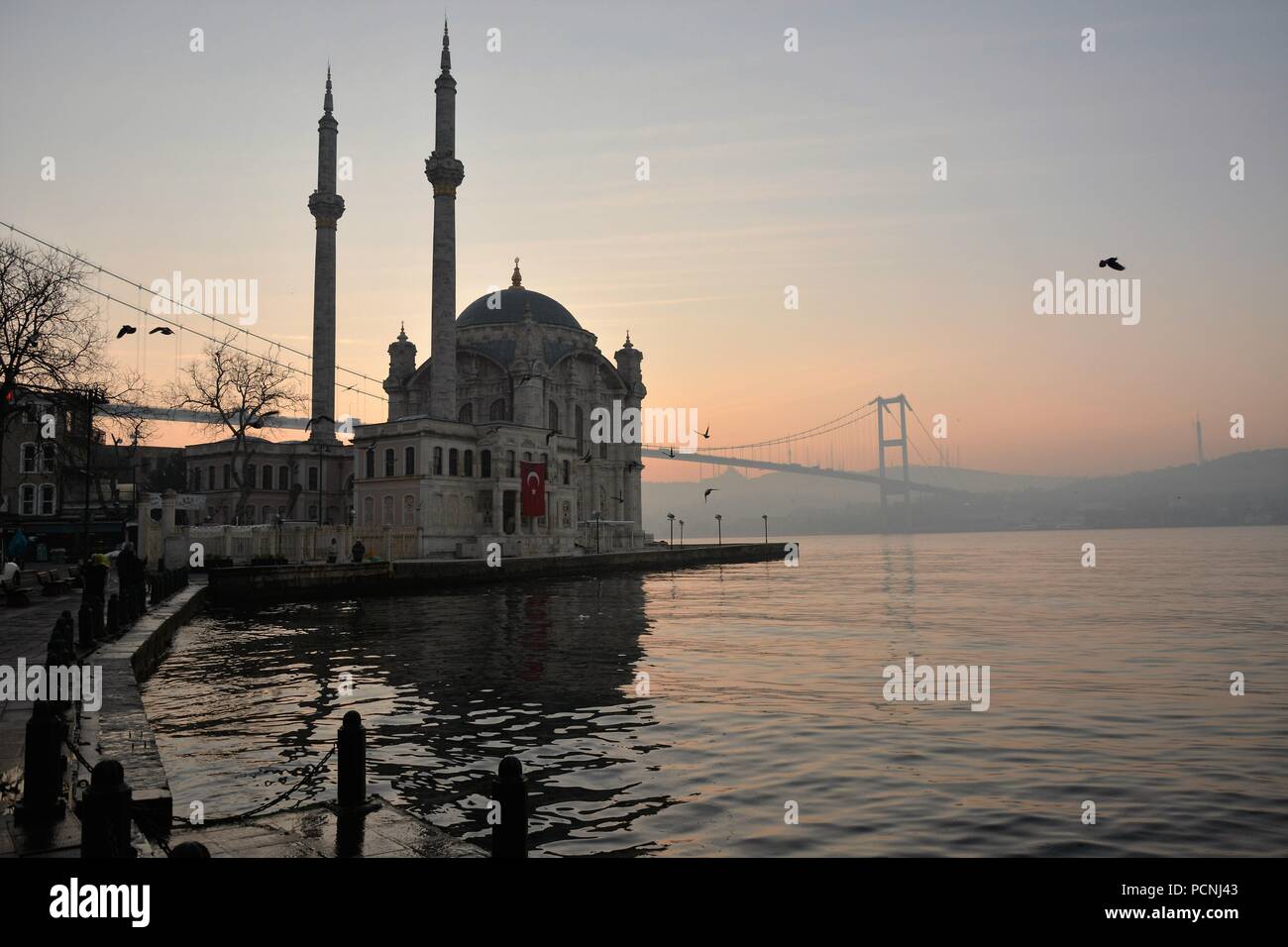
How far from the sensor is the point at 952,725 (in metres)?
12.9

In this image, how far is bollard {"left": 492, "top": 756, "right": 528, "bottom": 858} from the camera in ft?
17.1

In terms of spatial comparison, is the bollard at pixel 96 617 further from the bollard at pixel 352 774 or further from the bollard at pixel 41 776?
the bollard at pixel 352 774

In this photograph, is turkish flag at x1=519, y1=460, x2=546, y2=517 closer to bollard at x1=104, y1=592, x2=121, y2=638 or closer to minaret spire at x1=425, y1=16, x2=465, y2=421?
minaret spire at x1=425, y1=16, x2=465, y2=421

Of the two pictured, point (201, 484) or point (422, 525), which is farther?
point (201, 484)

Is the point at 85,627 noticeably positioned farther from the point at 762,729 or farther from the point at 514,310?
the point at 514,310

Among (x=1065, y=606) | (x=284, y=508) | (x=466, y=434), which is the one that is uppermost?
(x=466, y=434)

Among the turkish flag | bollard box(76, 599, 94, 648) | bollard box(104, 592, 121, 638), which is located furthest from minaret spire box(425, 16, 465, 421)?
bollard box(76, 599, 94, 648)

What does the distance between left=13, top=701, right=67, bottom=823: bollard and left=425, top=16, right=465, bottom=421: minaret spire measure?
47.7 m

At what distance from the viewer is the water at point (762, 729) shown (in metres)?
8.34

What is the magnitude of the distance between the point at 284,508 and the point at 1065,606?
49.9 m

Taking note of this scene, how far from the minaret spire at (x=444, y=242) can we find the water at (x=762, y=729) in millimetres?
28229
